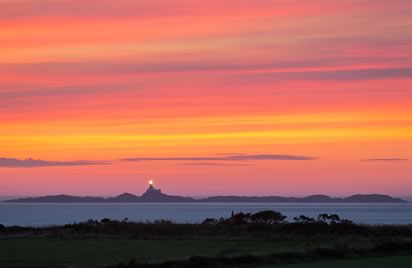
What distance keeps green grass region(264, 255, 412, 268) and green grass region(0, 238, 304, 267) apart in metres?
4.28

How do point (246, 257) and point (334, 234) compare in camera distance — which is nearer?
point (246, 257)

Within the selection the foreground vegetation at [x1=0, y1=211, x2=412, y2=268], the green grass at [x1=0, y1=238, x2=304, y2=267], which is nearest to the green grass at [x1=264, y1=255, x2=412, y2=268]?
the foreground vegetation at [x1=0, y1=211, x2=412, y2=268]

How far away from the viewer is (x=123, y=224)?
61.6 meters

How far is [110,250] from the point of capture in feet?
141

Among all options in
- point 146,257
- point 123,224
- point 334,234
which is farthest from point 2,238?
point 334,234

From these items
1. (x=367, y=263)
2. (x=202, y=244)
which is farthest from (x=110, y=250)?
(x=367, y=263)

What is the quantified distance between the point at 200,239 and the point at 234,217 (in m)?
19.1

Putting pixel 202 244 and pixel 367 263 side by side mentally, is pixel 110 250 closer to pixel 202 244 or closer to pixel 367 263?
pixel 202 244

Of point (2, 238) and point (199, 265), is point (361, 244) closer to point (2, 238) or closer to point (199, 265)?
point (199, 265)

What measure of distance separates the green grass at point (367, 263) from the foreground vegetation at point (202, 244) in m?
0.10

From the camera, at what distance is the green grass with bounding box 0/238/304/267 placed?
1442 inches

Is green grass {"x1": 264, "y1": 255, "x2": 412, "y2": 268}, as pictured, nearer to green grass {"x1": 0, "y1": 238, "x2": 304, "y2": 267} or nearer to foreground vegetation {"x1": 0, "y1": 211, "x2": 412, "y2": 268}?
foreground vegetation {"x1": 0, "y1": 211, "x2": 412, "y2": 268}

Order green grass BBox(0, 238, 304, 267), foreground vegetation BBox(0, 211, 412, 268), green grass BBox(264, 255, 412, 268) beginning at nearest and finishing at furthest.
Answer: green grass BBox(264, 255, 412, 268)
foreground vegetation BBox(0, 211, 412, 268)
green grass BBox(0, 238, 304, 267)

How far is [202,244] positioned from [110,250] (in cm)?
681
